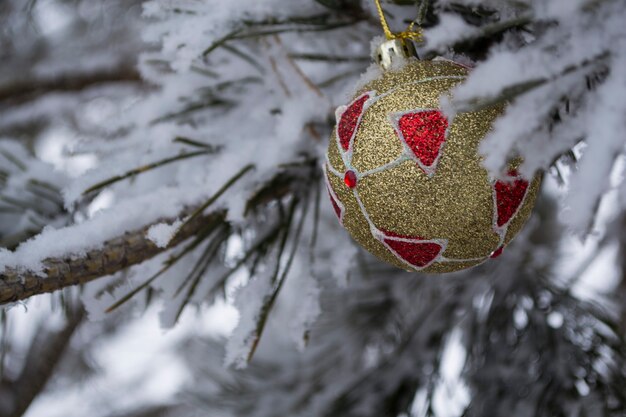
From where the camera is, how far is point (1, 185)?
0.61 m

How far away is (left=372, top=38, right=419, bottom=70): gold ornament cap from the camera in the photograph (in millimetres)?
403

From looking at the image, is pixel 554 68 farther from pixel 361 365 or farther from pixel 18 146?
pixel 361 365

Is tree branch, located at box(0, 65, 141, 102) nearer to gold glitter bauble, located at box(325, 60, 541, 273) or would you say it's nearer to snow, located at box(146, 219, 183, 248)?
snow, located at box(146, 219, 183, 248)

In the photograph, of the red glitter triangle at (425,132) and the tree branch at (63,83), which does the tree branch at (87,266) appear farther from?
the tree branch at (63,83)

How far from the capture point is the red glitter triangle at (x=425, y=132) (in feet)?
1.17

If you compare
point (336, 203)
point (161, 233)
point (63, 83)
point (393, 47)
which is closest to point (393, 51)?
point (393, 47)

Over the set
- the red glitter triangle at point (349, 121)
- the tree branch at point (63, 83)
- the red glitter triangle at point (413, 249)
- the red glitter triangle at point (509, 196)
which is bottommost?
the tree branch at point (63, 83)

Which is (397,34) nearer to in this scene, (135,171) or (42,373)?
(135,171)

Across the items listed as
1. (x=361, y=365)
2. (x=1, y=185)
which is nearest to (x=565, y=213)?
(x=1, y=185)

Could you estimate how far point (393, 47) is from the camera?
404 millimetres

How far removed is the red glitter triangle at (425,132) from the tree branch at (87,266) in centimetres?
21

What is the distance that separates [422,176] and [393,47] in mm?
99

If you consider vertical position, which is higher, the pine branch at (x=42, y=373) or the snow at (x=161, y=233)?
the snow at (x=161, y=233)

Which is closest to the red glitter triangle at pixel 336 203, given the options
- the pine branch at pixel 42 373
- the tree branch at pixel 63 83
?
the pine branch at pixel 42 373
